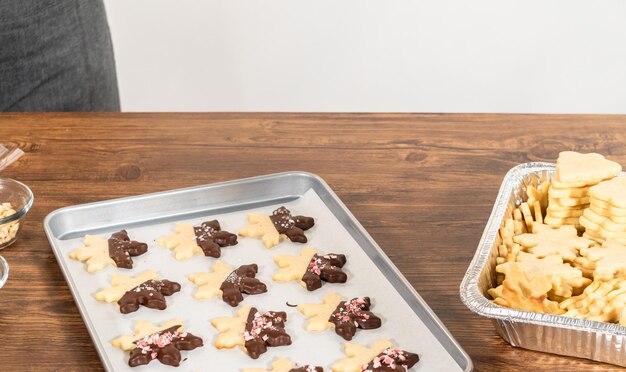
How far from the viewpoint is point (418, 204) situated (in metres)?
1.46

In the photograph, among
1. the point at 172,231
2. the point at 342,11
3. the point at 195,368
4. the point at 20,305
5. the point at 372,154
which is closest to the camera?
the point at 195,368

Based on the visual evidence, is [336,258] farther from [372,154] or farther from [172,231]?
[372,154]

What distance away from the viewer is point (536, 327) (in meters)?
1.08

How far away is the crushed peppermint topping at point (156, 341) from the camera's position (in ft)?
3.61

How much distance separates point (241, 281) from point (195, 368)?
0.18m

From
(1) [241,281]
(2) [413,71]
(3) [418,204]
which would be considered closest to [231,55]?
(2) [413,71]

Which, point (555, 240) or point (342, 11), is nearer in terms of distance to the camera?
point (555, 240)

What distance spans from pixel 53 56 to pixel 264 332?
4.20 ft

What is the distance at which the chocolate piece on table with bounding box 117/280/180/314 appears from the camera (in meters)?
1.19

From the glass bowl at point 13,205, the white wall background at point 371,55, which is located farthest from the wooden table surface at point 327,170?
the white wall background at point 371,55

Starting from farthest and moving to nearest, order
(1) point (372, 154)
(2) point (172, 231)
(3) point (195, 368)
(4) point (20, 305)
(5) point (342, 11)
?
(5) point (342, 11) < (1) point (372, 154) < (2) point (172, 231) < (4) point (20, 305) < (3) point (195, 368)

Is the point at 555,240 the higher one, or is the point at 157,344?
the point at 555,240

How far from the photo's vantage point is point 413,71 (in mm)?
3145

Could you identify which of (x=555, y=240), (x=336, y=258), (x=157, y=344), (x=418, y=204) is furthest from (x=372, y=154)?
(x=157, y=344)
